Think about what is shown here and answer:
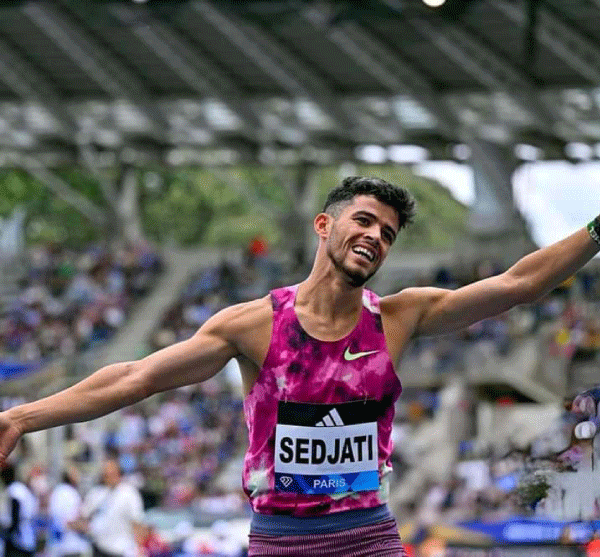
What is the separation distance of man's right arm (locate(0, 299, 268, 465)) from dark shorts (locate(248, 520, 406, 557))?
589mm

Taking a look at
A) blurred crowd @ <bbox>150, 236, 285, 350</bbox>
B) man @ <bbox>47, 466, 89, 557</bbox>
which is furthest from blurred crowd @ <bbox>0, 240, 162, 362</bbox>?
man @ <bbox>47, 466, 89, 557</bbox>

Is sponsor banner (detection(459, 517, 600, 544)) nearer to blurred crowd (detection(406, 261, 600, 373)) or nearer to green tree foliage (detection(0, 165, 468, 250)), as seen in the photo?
blurred crowd (detection(406, 261, 600, 373))

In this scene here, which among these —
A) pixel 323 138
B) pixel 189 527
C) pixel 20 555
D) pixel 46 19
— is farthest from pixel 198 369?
pixel 323 138

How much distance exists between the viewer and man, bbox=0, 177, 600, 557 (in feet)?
17.0

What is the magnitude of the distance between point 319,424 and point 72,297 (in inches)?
1162

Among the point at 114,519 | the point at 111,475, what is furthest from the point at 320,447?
the point at 114,519

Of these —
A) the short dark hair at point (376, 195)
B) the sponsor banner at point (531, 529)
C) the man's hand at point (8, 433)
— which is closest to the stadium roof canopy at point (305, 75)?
the sponsor banner at point (531, 529)

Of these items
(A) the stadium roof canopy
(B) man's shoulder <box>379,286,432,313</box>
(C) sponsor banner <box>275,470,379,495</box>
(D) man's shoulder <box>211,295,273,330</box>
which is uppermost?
(A) the stadium roof canopy

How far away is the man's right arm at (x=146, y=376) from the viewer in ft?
17.1

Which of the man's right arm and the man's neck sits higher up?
the man's neck

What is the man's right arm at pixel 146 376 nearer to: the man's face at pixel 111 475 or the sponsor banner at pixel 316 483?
the sponsor banner at pixel 316 483

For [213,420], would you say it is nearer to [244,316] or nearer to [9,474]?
[9,474]

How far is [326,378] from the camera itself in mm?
5195

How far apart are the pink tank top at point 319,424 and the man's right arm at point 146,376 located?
145mm
